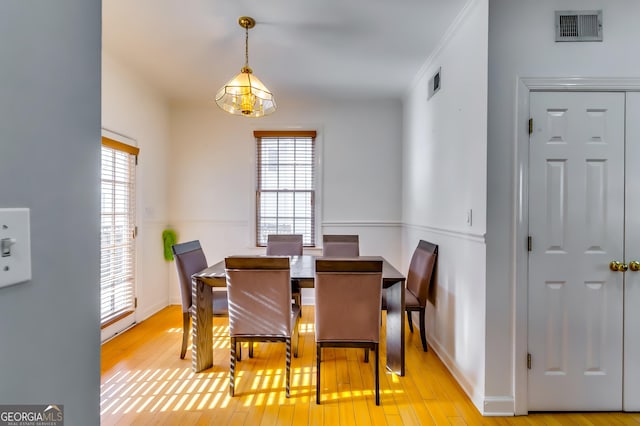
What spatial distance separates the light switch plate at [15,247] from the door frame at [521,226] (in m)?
2.32

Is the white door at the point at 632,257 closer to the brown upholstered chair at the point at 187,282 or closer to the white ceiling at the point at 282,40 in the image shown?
the white ceiling at the point at 282,40

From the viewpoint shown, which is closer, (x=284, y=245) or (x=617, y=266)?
(x=617, y=266)

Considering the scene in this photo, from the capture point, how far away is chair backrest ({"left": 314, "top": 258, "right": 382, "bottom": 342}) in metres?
2.06

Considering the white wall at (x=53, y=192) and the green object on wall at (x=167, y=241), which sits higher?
the white wall at (x=53, y=192)

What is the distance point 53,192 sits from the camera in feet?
1.92

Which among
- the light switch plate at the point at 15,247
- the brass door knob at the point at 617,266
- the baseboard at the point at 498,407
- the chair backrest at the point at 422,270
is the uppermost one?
the light switch plate at the point at 15,247

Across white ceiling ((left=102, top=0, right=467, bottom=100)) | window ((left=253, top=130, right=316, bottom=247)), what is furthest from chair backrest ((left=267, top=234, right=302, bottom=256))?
white ceiling ((left=102, top=0, right=467, bottom=100))

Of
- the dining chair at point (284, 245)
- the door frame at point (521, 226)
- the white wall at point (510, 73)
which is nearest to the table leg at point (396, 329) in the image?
the white wall at point (510, 73)

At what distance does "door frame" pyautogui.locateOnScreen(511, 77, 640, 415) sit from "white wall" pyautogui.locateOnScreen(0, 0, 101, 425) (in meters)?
2.22

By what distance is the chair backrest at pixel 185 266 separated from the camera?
268 cm

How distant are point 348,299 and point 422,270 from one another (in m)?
1.18

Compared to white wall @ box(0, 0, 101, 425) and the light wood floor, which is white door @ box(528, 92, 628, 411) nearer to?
the light wood floor

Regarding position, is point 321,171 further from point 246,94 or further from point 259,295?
point 259,295

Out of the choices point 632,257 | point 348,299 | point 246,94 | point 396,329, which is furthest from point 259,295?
point 632,257
